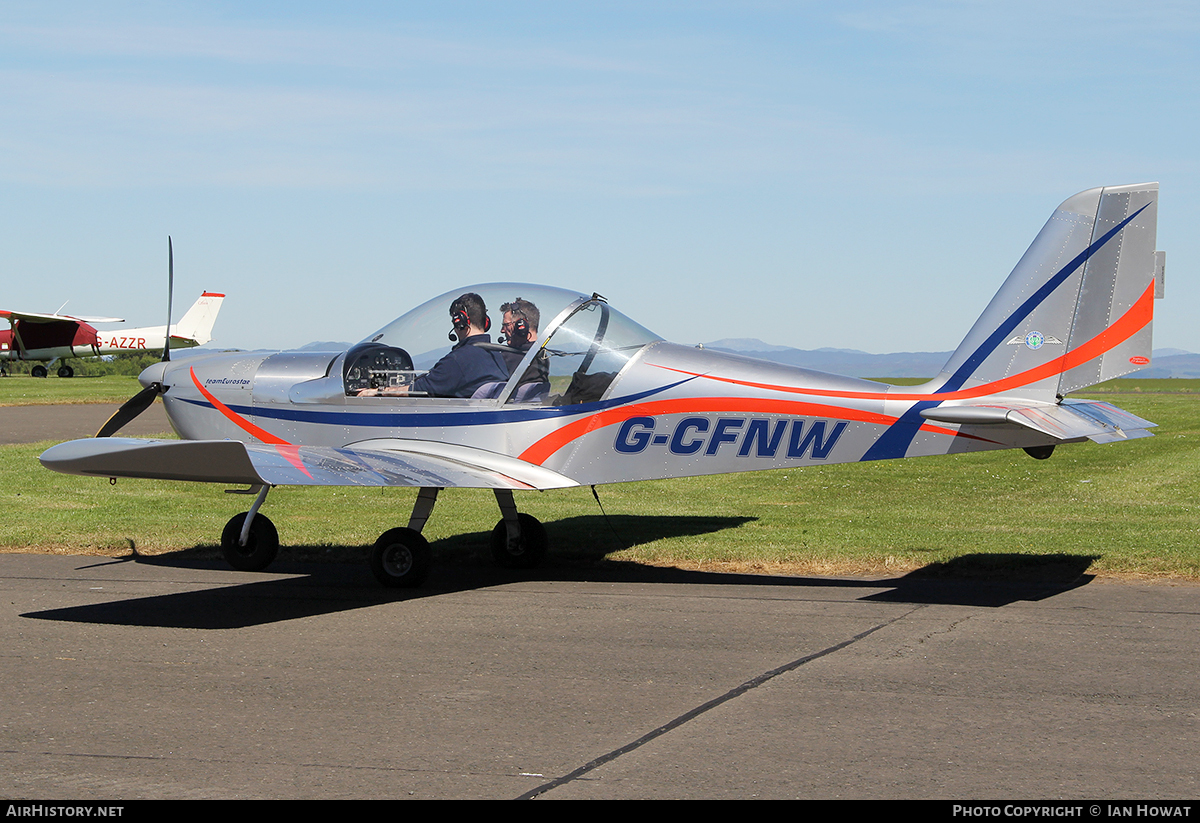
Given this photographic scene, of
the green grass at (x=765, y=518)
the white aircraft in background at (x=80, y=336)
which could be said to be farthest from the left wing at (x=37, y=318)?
the green grass at (x=765, y=518)

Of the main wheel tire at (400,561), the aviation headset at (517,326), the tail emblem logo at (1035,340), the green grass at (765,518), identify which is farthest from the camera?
the green grass at (765,518)

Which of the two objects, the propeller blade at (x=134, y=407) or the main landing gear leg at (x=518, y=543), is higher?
the propeller blade at (x=134, y=407)

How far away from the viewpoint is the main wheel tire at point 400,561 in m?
8.64

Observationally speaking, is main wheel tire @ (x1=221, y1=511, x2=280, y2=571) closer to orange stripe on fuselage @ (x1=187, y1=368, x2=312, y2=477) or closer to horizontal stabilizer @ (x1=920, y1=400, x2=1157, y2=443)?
orange stripe on fuselage @ (x1=187, y1=368, x2=312, y2=477)

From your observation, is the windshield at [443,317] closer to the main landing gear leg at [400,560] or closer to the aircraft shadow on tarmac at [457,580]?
the main landing gear leg at [400,560]

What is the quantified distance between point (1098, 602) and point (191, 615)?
6.14 metres

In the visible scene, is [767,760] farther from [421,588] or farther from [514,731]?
[421,588]

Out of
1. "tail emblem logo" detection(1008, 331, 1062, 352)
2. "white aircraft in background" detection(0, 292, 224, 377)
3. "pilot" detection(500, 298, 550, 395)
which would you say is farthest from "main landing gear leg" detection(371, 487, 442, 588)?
"white aircraft in background" detection(0, 292, 224, 377)

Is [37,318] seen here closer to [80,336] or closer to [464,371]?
[80,336]

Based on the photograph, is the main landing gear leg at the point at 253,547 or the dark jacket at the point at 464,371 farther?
the main landing gear leg at the point at 253,547

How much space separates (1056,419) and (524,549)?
4.47m

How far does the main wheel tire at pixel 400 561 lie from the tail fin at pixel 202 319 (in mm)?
60099

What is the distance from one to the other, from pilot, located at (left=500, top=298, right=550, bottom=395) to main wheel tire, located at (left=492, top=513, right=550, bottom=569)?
1.53 meters
